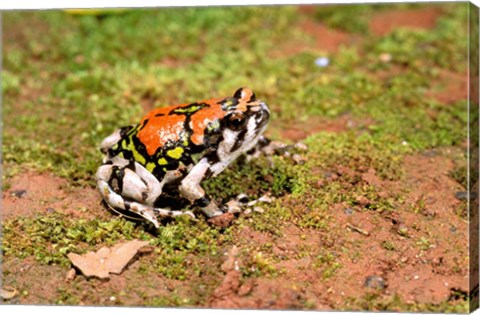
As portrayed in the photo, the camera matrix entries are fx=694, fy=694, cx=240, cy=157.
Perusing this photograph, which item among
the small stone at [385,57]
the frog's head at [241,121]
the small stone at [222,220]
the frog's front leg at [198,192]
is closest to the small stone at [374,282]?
the small stone at [222,220]

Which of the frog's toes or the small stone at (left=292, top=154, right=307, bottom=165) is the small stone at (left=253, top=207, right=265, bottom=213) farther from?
the small stone at (left=292, top=154, right=307, bottom=165)

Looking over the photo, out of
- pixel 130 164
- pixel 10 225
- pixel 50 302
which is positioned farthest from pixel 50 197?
pixel 50 302

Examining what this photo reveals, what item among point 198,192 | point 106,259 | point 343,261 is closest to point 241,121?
point 198,192

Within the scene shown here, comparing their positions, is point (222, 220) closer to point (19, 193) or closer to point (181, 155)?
point (181, 155)

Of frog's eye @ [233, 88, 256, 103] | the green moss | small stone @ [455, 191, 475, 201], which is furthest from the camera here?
frog's eye @ [233, 88, 256, 103]

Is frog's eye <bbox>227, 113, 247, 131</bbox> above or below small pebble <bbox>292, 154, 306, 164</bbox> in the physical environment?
above

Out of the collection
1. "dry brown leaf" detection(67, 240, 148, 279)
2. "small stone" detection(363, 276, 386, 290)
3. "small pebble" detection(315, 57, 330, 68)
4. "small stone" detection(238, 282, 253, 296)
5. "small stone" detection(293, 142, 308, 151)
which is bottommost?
"small stone" detection(363, 276, 386, 290)

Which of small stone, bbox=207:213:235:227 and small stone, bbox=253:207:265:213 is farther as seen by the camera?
small stone, bbox=253:207:265:213

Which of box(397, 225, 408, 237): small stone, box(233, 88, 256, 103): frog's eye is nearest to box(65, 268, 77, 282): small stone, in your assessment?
box(233, 88, 256, 103): frog's eye
